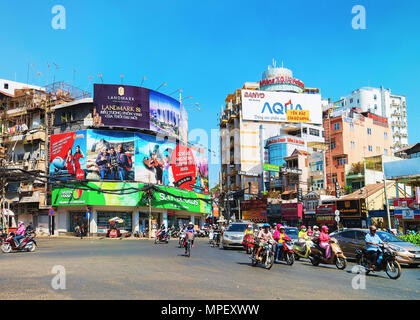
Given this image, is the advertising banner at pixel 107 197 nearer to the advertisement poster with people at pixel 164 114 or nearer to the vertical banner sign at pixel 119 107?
the vertical banner sign at pixel 119 107

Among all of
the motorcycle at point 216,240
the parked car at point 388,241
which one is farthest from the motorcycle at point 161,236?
the parked car at point 388,241

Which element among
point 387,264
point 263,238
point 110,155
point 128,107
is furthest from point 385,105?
point 387,264

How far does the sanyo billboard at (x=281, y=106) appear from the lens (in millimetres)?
77312

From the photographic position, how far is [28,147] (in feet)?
168

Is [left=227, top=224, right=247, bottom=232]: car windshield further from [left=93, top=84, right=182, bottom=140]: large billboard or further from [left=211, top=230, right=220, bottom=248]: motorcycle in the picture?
[left=93, top=84, right=182, bottom=140]: large billboard

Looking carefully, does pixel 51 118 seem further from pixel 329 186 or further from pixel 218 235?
pixel 329 186

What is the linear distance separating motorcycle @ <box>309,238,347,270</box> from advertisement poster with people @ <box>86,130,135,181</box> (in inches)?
1334

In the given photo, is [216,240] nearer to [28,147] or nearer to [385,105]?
[28,147]

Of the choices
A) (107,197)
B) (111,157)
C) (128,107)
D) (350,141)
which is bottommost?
(107,197)

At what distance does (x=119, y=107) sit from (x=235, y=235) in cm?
2927

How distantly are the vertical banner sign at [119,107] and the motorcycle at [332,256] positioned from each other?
3568cm

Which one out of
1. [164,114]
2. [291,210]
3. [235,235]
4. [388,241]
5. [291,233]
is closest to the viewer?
[388,241]

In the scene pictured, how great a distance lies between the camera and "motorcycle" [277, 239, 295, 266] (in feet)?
50.4
